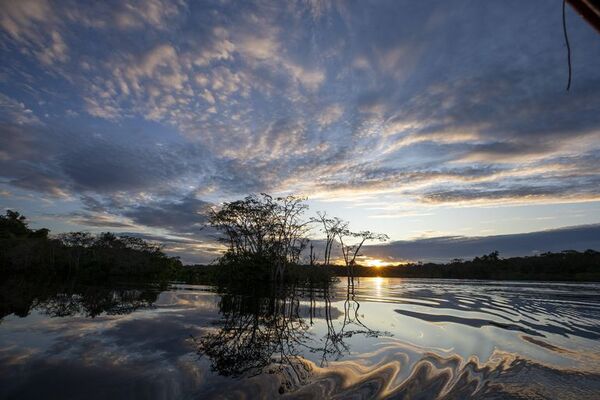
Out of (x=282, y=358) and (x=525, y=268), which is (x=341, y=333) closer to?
(x=282, y=358)

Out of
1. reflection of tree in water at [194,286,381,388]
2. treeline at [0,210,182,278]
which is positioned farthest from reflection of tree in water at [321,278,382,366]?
treeline at [0,210,182,278]

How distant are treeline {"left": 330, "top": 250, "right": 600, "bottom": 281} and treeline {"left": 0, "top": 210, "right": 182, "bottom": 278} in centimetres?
3447

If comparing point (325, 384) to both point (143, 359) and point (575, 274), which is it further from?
point (575, 274)

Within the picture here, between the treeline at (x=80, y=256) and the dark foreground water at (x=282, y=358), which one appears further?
the treeline at (x=80, y=256)

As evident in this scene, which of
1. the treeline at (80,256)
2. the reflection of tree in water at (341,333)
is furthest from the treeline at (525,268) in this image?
the reflection of tree in water at (341,333)

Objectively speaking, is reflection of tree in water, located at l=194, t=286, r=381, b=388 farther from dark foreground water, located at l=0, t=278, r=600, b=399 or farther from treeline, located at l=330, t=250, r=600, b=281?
treeline, located at l=330, t=250, r=600, b=281

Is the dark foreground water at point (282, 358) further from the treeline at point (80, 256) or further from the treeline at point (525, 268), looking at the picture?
the treeline at point (525, 268)

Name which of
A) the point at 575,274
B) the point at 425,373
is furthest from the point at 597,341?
the point at 575,274

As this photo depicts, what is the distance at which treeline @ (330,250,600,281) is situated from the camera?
260ft

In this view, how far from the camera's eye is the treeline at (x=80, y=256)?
44.6 metres

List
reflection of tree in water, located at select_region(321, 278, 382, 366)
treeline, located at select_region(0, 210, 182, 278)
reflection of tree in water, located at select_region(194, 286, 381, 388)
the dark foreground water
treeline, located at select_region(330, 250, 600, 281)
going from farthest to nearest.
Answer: treeline, located at select_region(330, 250, 600, 281) → treeline, located at select_region(0, 210, 182, 278) → reflection of tree in water, located at select_region(321, 278, 382, 366) → reflection of tree in water, located at select_region(194, 286, 381, 388) → the dark foreground water

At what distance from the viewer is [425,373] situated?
5418 millimetres

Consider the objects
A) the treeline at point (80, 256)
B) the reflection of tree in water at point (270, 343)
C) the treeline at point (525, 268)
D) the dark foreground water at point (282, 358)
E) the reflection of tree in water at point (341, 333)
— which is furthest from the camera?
the treeline at point (525, 268)

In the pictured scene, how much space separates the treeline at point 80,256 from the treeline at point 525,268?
34.5 metres
